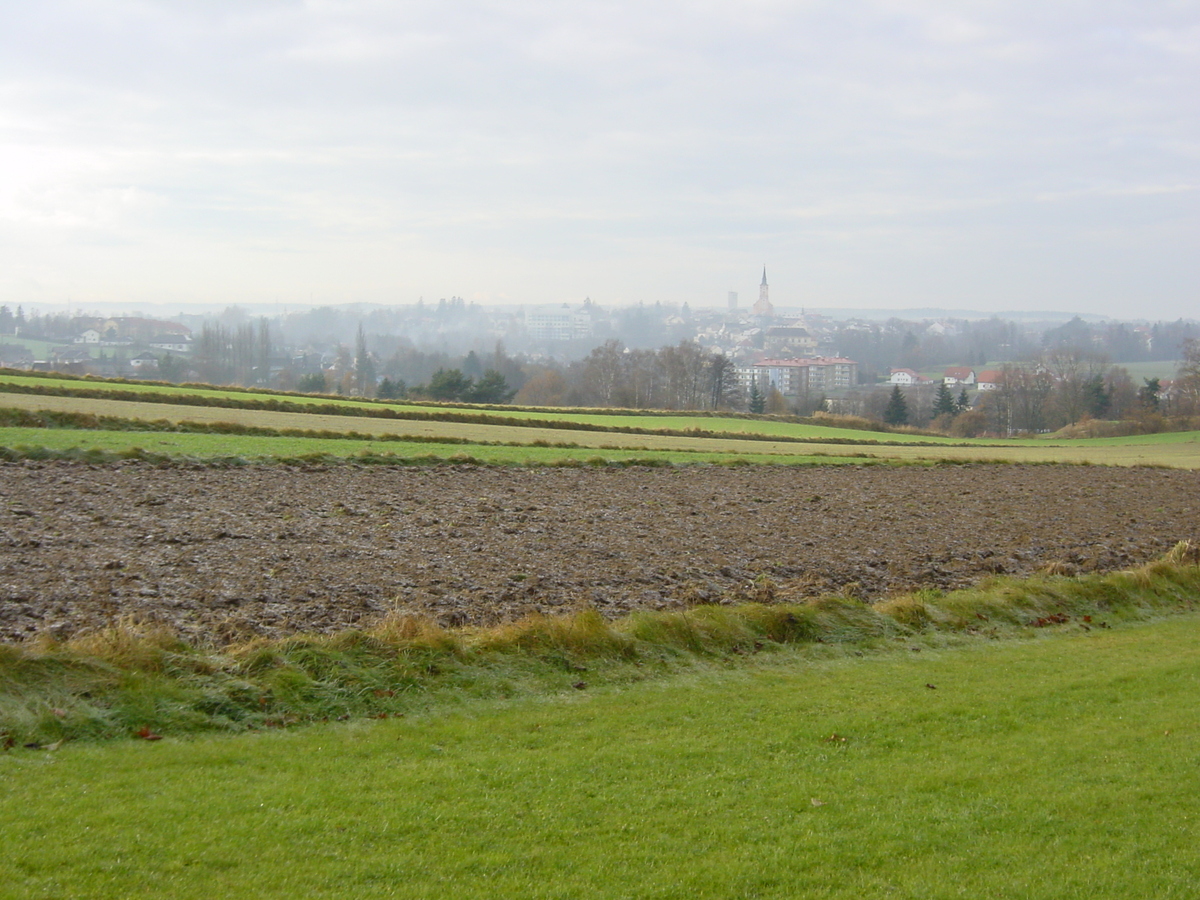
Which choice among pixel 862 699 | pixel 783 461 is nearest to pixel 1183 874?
pixel 862 699

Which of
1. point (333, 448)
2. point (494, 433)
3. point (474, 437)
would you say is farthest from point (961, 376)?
point (333, 448)

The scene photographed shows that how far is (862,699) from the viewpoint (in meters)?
10.3

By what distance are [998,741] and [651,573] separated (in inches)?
284

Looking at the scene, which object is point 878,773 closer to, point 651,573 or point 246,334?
point 651,573

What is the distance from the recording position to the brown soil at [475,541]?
12.1 meters

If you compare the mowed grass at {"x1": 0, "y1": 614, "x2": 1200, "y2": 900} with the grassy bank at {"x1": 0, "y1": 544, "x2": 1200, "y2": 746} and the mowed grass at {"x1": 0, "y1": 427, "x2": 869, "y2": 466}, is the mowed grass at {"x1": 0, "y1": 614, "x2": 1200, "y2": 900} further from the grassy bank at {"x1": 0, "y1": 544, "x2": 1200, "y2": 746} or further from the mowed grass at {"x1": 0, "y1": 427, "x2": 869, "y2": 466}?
the mowed grass at {"x1": 0, "y1": 427, "x2": 869, "y2": 466}

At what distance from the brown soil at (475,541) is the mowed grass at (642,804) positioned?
3457mm

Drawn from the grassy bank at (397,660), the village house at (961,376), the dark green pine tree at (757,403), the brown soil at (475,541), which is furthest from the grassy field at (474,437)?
the village house at (961,376)

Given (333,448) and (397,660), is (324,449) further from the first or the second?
(397,660)

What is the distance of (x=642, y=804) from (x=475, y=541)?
34.5 feet

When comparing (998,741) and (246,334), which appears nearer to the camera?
(998,741)

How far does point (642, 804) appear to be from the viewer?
7066mm

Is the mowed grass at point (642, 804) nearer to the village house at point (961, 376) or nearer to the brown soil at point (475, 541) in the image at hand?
the brown soil at point (475, 541)

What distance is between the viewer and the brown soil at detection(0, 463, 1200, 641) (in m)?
12.1
